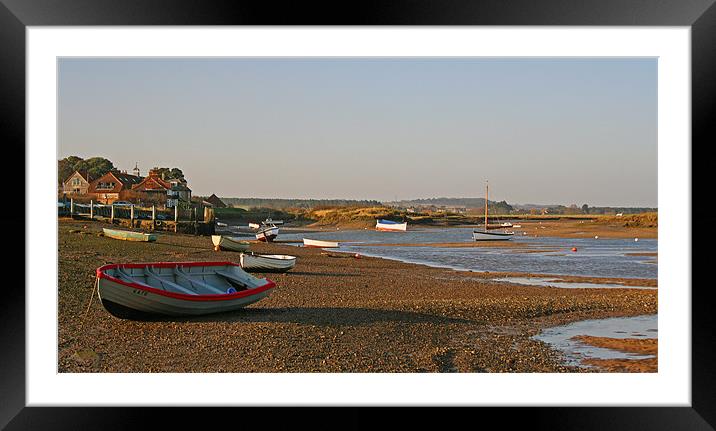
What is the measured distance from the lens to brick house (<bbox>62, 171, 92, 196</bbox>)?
19.8 metres

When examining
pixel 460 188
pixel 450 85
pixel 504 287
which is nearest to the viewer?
pixel 504 287

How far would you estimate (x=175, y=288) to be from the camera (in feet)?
25.1

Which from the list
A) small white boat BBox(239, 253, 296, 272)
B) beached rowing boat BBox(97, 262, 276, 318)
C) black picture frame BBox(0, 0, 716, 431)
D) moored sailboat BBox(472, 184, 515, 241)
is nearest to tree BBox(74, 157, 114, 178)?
small white boat BBox(239, 253, 296, 272)

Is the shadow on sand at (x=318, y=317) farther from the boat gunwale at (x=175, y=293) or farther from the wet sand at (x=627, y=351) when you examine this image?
the wet sand at (x=627, y=351)

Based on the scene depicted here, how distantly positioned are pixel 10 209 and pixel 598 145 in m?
18.0

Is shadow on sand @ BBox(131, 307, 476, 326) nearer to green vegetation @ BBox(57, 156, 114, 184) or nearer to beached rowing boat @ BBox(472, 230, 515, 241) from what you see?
green vegetation @ BBox(57, 156, 114, 184)

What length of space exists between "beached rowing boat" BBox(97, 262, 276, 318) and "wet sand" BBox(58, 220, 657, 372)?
0.19 meters

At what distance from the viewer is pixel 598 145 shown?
775 inches
